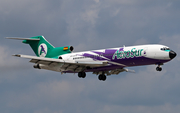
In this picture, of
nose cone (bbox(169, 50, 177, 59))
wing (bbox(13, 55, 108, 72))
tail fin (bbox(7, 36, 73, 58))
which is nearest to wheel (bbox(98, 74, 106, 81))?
wing (bbox(13, 55, 108, 72))

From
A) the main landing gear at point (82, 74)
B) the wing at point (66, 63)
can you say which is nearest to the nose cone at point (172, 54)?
the wing at point (66, 63)

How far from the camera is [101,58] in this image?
52.3 metres

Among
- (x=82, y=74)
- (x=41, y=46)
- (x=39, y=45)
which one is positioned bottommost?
(x=82, y=74)

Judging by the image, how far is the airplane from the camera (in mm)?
48625

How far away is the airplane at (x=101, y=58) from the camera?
48625mm

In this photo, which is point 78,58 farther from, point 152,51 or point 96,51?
point 152,51

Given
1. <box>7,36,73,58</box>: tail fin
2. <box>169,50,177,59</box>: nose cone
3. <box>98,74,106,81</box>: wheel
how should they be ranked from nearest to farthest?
1. <box>169,50,177,59</box>: nose cone
2. <box>98,74,106,81</box>: wheel
3. <box>7,36,73,58</box>: tail fin

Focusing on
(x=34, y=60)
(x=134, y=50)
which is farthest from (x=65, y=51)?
(x=134, y=50)

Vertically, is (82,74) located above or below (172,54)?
below

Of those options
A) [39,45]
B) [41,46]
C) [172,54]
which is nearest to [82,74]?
[41,46]

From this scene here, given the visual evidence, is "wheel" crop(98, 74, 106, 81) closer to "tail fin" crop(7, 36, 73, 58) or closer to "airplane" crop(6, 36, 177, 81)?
"airplane" crop(6, 36, 177, 81)

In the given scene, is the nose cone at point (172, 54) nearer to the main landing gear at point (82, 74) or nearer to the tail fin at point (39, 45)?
the main landing gear at point (82, 74)

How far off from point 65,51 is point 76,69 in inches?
186

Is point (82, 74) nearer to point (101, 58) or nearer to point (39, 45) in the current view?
point (101, 58)
